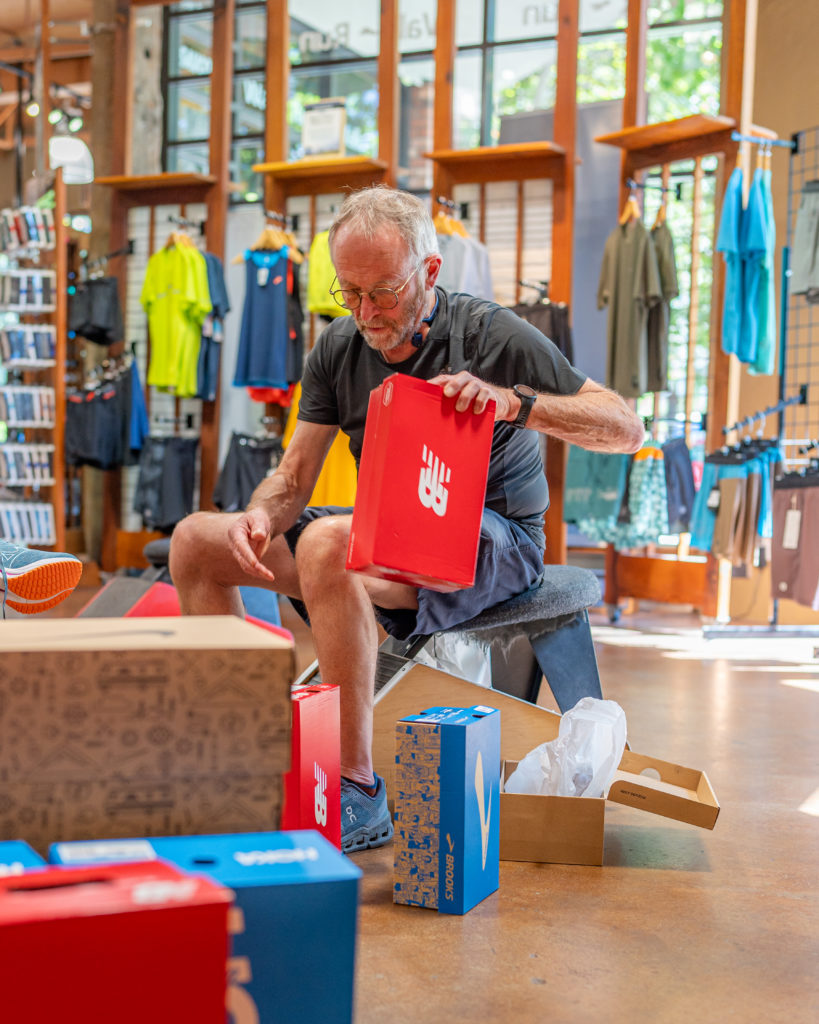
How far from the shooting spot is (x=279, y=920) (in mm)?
946

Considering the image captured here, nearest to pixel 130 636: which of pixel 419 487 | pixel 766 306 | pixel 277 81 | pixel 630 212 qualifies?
pixel 419 487

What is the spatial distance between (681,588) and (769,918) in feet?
14.0

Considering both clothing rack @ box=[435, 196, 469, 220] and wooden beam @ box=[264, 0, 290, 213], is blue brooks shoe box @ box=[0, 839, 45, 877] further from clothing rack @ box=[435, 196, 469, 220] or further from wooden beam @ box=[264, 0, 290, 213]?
wooden beam @ box=[264, 0, 290, 213]

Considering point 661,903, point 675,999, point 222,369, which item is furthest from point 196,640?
point 222,369

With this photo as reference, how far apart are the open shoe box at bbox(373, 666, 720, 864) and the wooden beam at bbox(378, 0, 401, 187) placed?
4.53 metres

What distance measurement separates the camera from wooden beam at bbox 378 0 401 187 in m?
6.21

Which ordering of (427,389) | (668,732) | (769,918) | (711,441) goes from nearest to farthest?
(769,918)
(427,389)
(668,732)
(711,441)

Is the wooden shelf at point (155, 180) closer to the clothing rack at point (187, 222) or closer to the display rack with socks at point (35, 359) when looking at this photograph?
the clothing rack at point (187, 222)

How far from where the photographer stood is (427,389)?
179 cm

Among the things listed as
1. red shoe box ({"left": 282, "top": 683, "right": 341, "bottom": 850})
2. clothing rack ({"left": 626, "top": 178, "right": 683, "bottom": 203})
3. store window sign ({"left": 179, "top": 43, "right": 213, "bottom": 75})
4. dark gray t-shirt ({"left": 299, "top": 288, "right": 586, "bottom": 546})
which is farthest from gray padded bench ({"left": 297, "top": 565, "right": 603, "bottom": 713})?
store window sign ({"left": 179, "top": 43, "right": 213, "bottom": 75})

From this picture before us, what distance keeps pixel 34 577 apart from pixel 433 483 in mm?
810

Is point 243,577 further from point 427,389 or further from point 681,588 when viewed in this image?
point 681,588

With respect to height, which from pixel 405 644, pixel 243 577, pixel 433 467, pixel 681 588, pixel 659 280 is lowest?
pixel 681 588

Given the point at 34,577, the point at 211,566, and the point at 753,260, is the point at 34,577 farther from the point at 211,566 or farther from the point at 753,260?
the point at 753,260
